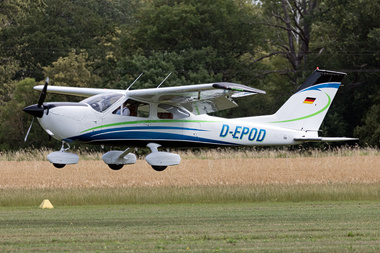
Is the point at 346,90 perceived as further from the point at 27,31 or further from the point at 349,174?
the point at 27,31

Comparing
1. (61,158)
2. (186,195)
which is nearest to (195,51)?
(186,195)

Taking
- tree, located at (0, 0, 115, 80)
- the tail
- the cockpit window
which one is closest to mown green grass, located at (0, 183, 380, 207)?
the tail

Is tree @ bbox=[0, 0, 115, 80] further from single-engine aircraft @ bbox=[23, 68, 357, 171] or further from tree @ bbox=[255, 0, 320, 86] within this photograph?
single-engine aircraft @ bbox=[23, 68, 357, 171]

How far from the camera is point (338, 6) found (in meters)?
51.8

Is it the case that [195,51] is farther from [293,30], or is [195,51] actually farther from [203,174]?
[203,174]

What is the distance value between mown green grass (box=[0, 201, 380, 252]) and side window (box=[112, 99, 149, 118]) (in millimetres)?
3326

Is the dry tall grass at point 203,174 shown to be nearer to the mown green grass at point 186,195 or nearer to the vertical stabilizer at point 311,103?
the mown green grass at point 186,195

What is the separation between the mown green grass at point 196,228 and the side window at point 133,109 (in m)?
3.33

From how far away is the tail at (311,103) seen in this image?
22.0 meters

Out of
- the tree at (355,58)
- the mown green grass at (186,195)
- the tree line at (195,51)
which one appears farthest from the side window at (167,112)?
the tree at (355,58)

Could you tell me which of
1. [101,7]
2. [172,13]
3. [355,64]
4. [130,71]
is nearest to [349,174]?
[355,64]

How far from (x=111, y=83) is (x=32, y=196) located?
33.4 metres

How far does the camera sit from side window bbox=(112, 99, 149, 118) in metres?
19.5

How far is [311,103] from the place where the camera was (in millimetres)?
22219
